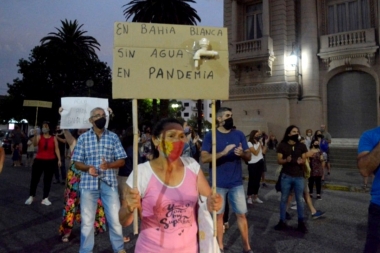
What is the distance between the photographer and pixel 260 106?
22.4 m

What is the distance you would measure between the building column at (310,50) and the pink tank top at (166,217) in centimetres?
2041

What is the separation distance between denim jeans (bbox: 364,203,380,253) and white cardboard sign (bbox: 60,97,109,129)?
435cm

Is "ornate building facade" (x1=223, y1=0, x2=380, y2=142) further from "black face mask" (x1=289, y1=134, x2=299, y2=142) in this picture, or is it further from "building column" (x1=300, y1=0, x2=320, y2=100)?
"black face mask" (x1=289, y1=134, x2=299, y2=142)

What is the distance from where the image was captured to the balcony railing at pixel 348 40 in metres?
20.1

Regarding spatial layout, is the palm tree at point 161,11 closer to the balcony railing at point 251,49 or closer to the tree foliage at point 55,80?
the balcony railing at point 251,49

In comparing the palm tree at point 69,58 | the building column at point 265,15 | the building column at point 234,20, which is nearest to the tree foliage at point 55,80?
the palm tree at point 69,58

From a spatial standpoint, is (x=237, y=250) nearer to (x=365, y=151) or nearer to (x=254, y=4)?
(x=365, y=151)

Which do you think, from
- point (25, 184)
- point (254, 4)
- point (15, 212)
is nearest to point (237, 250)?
point (15, 212)

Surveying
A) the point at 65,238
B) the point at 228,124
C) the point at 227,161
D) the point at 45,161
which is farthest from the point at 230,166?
the point at 45,161

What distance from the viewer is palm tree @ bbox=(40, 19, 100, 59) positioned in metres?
40.5

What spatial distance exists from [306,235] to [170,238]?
162 inches

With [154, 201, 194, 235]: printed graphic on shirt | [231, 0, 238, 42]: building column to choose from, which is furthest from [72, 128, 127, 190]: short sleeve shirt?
[231, 0, 238, 42]: building column

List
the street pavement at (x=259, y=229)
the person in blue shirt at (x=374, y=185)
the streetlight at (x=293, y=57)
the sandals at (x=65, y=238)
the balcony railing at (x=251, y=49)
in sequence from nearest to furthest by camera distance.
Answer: the person in blue shirt at (x=374, y=185) < the street pavement at (x=259, y=229) < the sandals at (x=65, y=238) < the streetlight at (x=293, y=57) < the balcony railing at (x=251, y=49)

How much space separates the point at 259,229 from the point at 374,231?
337 centimetres
